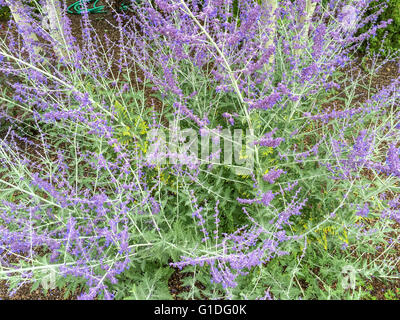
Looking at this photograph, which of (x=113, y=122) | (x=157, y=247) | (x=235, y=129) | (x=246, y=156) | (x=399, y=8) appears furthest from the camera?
(x=399, y=8)

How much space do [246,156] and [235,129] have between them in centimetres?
67

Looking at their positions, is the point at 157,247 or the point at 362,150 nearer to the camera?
the point at 362,150

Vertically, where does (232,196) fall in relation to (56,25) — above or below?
below

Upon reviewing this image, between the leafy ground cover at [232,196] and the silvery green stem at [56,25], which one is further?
the silvery green stem at [56,25]

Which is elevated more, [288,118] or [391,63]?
[391,63]

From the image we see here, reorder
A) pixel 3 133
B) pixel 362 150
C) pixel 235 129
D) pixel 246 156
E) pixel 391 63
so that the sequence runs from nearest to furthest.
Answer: pixel 362 150
pixel 246 156
pixel 235 129
pixel 3 133
pixel 391 63

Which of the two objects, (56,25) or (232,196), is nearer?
(232,196)

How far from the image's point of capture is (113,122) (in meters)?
4.42

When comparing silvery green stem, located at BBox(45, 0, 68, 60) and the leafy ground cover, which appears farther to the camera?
silvery green stem, located at BBox(45, 0, 68, 60)

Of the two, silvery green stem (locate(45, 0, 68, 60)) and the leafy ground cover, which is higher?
silvery green stem (locate(45, 0, 68, 60))

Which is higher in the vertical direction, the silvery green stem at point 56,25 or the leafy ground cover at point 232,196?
the silvery green stem at point 56,25

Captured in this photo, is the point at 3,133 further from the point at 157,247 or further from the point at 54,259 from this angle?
the point at 157,247
